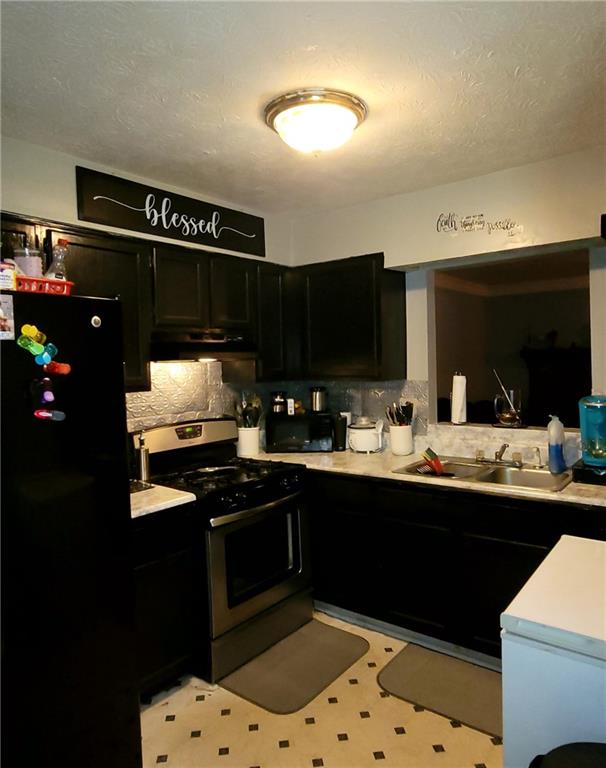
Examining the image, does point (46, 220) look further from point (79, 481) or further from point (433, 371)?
point (433, 371)

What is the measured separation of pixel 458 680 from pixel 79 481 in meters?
1.98

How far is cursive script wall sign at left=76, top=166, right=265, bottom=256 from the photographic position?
252 centimetres

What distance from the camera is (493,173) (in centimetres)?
277

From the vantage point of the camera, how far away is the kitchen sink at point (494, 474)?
272cm

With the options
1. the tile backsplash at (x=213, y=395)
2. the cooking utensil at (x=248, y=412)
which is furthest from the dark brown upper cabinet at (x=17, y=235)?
the cooking utensil at (x=248, y=412)

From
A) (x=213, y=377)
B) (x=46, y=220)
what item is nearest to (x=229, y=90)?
(x=46, y=220)

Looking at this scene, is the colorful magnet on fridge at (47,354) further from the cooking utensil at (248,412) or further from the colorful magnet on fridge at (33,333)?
the cooking utensil at (248,412)

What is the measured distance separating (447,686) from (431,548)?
0.62 meters

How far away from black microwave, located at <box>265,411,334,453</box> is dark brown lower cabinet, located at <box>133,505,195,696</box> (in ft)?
3.56

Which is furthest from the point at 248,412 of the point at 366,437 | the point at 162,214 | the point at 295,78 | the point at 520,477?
the point at 295,78

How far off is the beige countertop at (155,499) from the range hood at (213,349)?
0.68 metres

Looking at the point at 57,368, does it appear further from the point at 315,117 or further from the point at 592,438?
the point at 592,438

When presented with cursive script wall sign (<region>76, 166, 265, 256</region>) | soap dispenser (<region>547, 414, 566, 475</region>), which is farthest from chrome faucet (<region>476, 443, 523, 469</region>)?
cursive script wall sign (<region>76, 166, 265, 256</region>)

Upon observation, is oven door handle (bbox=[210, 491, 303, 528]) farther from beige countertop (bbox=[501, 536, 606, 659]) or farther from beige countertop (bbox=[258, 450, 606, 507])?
beige countertop (bbox=[501, 536, 606, 659])
